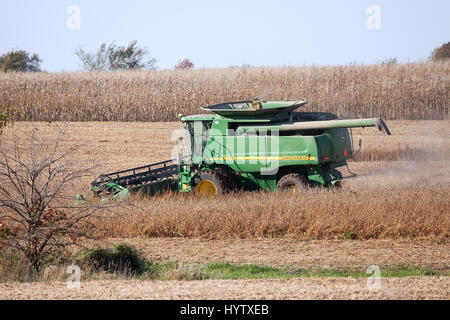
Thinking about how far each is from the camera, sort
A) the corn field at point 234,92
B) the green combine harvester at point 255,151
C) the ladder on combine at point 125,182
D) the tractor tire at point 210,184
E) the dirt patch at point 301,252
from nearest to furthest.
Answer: the dirt patch at point 301,252 < the green combine harvester at point 255,151 < the tractor tire at point 210,184 < the ladder on combine at point 125,182 < the corn field at point 234,92

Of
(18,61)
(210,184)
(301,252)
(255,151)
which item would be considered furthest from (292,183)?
(18,61)

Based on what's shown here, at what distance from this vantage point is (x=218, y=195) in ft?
41.1

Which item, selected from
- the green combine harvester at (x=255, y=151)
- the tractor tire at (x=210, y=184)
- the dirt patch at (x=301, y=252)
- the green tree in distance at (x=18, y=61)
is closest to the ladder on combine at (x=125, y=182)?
the green combine harvester at (x=255, y=151)

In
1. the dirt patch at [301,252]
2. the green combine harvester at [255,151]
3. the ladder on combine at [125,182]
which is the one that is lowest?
the dirt patch at [301,252]

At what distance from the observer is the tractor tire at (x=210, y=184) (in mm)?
12578

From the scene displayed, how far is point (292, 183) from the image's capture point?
1225cm

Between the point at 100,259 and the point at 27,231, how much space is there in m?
1.08

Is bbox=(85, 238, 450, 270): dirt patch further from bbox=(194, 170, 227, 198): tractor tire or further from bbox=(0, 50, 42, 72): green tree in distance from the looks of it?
bbox=(0, 50, 42, 72): green tree in distance

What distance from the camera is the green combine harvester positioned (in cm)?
1212

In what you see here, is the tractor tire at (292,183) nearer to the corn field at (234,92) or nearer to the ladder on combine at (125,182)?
the ladder on combine at (125,182)

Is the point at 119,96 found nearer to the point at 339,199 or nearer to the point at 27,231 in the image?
the point at 339,199

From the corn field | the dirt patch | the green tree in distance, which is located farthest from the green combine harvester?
the green tree in distance

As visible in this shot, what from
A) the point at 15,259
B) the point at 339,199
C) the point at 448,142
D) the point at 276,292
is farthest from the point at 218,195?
the point at 448,142
